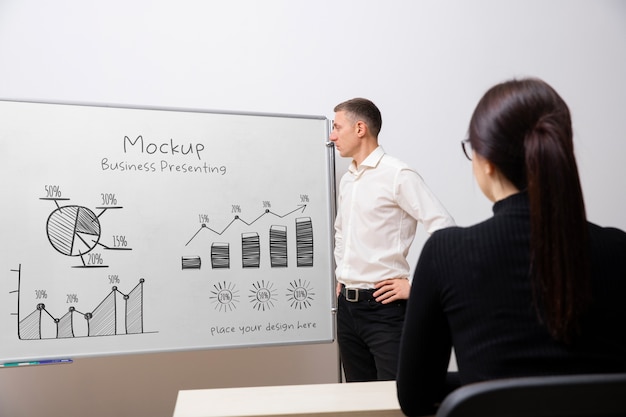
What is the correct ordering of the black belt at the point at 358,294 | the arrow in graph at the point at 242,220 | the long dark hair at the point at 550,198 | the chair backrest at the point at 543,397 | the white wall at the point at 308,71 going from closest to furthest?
the chair backrest at the point at 543,397 → the long dark hair at the point at 550,198 → the black belt at the point at 358,294 → the arrow in graph at the point at 242,220 → the white wall at the point at 308,71

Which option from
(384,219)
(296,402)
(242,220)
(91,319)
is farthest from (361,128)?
(296,402)

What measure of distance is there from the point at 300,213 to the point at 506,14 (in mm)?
1665

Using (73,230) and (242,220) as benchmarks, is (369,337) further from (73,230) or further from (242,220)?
(73,230)

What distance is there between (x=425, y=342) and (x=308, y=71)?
2.11 meters

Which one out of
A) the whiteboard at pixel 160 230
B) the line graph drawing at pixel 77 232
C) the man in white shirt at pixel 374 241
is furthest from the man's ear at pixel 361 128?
the line graph drawing at pixel 77 232

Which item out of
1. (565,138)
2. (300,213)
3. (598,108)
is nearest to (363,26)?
(300,213)

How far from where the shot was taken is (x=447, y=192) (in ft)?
9.64

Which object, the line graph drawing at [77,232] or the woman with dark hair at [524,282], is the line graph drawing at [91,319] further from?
the woman with dark hair at [524,282]

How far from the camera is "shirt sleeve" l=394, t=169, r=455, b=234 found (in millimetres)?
2129

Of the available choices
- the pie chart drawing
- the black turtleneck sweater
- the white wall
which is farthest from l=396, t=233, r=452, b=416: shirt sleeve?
the white wall

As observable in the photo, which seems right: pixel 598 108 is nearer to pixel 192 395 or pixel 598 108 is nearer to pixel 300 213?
pixel 300 213

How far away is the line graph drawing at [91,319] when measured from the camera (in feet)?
6.73

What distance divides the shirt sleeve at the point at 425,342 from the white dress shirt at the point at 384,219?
3.93ft

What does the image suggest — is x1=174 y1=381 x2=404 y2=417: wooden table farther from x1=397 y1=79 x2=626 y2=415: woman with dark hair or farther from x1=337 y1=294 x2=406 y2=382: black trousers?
x1=337 y1=294 x2=406 y2=382: black trousers
